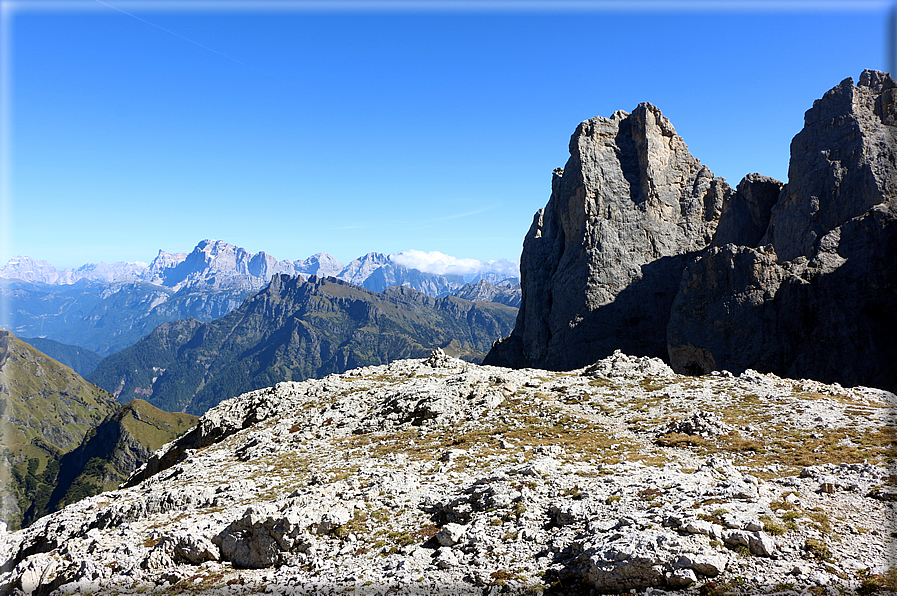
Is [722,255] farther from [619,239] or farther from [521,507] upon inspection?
[521,507]

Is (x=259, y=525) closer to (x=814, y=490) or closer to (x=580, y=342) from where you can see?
(x=814, y=490)

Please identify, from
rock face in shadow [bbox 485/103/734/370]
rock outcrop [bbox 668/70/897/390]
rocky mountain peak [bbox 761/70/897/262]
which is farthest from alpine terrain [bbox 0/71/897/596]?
rock face in shadow [bbox 485/103/734/370]

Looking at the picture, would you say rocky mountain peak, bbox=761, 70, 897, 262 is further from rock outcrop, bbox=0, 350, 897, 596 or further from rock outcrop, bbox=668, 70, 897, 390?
rock outcrop, bbox=0, 350, 897, 596

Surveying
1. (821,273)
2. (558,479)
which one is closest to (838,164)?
(821,273)

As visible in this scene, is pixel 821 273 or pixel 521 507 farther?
pixel 821 273

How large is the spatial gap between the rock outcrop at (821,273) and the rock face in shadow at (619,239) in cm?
1673

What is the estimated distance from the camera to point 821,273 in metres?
74.3

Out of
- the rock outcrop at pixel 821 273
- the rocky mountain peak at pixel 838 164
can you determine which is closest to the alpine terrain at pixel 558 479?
the rock outcrop at pixel 821 273

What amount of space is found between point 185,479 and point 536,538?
2645 cm

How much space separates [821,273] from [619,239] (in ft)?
134

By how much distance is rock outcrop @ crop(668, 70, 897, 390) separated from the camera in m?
66.8

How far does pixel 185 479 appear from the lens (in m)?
32.2

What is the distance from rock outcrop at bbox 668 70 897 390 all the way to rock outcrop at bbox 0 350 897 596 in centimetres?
3654

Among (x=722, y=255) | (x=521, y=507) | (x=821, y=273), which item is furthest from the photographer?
(x=722, y=255)
